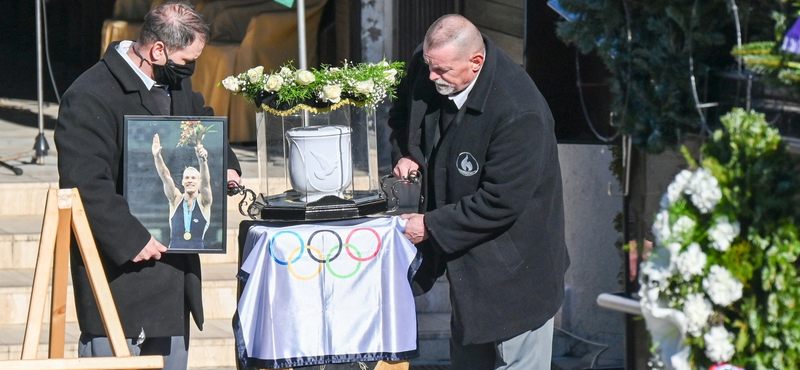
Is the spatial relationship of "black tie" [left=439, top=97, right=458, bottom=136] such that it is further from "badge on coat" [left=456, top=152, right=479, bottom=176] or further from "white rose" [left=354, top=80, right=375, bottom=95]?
"white rose" [left=354, top=80, right=375, bottom=95]

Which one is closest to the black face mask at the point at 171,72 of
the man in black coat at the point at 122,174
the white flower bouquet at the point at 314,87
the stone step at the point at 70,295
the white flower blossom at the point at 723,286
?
the man in black coat at the point at 122,174

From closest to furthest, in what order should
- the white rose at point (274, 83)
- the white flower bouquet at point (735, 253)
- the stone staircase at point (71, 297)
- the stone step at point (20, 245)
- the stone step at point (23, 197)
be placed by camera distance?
the white flower bouquet at point (735, 253) → the white rose at point (274, 83) → the stone staircase at point (71, 297) → the stone step at point (20, 245) → the stone step at point (23, 197)

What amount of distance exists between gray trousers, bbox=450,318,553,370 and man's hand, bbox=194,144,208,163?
121 cm

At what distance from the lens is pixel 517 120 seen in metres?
3.71

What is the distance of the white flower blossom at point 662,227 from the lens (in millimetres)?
2609

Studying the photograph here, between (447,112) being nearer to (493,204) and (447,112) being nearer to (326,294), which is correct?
(493,204)

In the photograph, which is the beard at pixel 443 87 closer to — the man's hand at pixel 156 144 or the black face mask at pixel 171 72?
the black face mask at pixel 171 72

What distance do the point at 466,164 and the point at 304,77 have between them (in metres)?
0.70

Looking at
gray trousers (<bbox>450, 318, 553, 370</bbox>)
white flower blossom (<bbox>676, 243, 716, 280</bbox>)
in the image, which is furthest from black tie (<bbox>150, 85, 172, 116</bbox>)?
white flower blossom (<bbox>676, 243, 716, 280</bbox>)

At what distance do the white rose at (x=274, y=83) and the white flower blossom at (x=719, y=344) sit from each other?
1979mm

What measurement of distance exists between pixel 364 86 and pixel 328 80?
0.14 meters

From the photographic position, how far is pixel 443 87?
3820 mm

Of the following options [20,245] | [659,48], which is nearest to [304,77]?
[659,48]

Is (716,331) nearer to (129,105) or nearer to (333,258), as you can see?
(333,258)
